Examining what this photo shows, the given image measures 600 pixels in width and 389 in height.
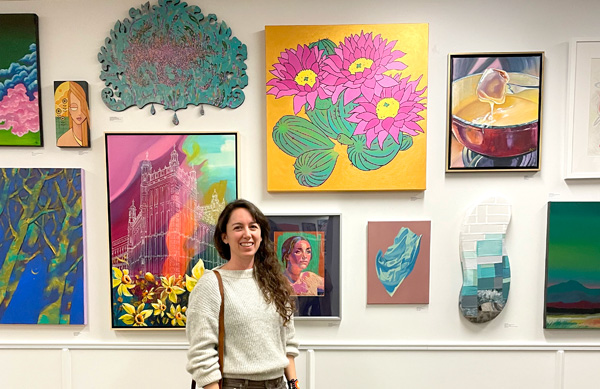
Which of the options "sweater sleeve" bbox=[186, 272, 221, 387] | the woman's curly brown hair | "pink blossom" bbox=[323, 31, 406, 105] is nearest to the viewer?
"sweater sleeve" bbox=[186, 272, 221, 387]

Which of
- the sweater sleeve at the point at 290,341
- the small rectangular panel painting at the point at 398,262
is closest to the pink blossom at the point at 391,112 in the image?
the small rectangular panel painting at the point at 398,262

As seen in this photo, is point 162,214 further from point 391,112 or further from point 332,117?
point 391,112

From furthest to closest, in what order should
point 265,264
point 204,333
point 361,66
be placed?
point 361,66, point 265,264, point 204,333

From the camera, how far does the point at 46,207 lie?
1.75m

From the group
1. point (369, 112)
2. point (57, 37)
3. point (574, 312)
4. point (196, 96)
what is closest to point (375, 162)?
point (369, 112)

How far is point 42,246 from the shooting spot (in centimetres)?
176

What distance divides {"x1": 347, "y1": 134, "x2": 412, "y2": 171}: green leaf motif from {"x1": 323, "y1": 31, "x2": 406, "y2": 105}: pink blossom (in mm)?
220

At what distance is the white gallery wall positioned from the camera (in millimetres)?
1718

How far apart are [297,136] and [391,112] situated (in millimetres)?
473

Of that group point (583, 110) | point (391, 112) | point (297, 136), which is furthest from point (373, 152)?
point (583, 110)

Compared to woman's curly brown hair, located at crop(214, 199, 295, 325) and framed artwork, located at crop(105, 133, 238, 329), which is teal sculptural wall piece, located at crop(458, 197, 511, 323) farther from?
framed artwork, located at crop(105, 133, 238, 329)

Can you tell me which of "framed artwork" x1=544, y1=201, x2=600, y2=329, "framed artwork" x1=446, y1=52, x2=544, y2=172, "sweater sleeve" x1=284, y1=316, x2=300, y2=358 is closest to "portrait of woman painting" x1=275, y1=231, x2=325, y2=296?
"sweater sleeve" x1=284, y1=316, x2=300, y2=358

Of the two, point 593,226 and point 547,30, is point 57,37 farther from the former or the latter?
point 593,226

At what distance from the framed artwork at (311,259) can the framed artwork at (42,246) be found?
1005mm
